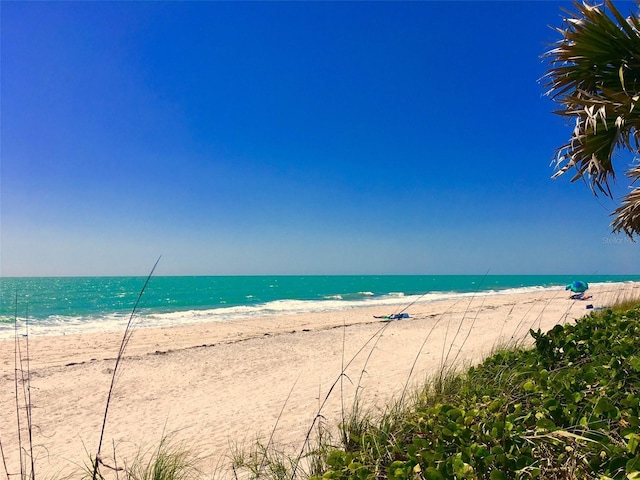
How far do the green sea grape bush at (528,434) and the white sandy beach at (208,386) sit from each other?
1.25m

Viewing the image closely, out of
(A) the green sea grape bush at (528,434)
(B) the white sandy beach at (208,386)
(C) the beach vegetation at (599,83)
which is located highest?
(C) the beach vegetation at (599,83)

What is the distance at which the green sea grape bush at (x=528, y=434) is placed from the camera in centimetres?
161

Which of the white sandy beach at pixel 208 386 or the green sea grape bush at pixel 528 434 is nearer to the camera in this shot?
the green sea grape bush at pixel 528 434

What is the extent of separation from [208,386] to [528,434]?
21.7ft

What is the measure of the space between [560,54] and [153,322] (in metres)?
20.5

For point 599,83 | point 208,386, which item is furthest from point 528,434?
point 208,386

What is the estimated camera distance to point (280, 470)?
243 cm

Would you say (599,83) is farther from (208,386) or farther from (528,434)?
(208,386)

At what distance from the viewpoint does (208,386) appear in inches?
294

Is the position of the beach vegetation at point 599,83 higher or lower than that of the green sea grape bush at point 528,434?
higher

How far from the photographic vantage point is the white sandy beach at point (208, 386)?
475cm

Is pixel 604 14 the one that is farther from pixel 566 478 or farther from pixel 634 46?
pixel 566 478

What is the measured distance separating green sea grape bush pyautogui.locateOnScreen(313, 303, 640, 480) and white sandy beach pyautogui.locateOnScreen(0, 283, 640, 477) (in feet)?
4.10

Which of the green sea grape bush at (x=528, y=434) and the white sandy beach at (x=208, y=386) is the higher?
the green sea grape bush at (x=528, y=434)
